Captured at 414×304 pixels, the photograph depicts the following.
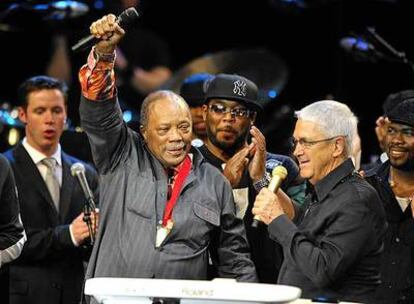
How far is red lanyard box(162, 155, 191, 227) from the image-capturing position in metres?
5.30

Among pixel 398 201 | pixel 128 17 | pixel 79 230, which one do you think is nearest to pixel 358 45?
pixel 398 201

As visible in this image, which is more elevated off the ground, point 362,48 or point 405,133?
point 362,48

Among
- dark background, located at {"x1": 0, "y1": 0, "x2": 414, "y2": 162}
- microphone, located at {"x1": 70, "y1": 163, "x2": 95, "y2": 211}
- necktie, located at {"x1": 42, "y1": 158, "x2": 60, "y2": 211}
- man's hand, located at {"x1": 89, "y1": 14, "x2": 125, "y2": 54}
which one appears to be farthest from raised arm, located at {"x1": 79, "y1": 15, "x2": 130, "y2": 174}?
dark background, located at {"x1": 0, "y1": 0, "x2": 414, "y2": 162}

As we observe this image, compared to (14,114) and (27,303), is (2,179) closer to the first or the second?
(27,303)

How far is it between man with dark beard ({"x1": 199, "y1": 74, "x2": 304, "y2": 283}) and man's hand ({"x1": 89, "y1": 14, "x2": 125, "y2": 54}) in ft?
3.54

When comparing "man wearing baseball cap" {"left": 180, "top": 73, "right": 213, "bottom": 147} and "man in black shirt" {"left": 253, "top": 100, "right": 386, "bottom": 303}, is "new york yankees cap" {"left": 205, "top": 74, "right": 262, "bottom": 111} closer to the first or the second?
"man wearing baseball cap" {"left": 180, "top": 73, "right": 213, "bottom": 147}

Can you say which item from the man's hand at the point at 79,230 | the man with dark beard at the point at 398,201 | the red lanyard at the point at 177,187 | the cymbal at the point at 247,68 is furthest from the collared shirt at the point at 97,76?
the cymbal at the point at 247,68

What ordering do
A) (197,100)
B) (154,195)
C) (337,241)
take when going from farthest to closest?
(197,100), (154,195), (337,241)

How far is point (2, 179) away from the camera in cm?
584

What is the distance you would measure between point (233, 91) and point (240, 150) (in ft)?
0.99

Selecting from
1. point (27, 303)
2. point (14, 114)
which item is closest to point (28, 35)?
point (14, 114)

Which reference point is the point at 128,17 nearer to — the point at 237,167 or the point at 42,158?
the point at 237,167

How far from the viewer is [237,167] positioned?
5887 mm

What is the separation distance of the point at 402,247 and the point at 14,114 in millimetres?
2980
